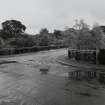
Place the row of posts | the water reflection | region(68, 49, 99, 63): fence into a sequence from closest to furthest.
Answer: the row of posts, the water reflection, region(68, 49, 99, 63): fence

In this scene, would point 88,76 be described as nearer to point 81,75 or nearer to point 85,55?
point 81,75

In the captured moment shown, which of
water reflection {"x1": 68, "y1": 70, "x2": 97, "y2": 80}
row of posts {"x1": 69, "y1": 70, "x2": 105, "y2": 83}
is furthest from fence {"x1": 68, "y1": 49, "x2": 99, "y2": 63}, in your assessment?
row of posts {"x1": 69, "y1": 70, "x2": 105, "y2": 83}

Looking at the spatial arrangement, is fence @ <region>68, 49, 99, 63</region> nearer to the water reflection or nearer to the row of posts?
the water reflection

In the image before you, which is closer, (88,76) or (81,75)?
(88,76)

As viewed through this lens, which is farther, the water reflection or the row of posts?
the water reflection

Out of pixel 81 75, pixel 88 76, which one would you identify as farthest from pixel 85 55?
pixel 88 76

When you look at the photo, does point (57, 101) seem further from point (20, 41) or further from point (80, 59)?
point (20, 41)

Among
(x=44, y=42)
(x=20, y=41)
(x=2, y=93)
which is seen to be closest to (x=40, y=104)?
(x=2, y=93)

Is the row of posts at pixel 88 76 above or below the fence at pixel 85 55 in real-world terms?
below

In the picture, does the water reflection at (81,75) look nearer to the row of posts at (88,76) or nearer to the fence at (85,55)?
the row of posts at (88,76)

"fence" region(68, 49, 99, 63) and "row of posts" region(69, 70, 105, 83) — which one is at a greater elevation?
"fence" region(68, 49, 99, 63)

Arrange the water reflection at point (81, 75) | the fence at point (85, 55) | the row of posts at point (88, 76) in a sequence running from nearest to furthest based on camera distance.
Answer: the row of posts at point (88, 76) → the water reflection at point (81, 75) → the fence at point (85, 55)

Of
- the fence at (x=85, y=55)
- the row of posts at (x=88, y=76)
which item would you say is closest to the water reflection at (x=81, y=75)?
the row of posts at (x=88, y=76)

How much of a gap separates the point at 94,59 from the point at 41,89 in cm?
994
